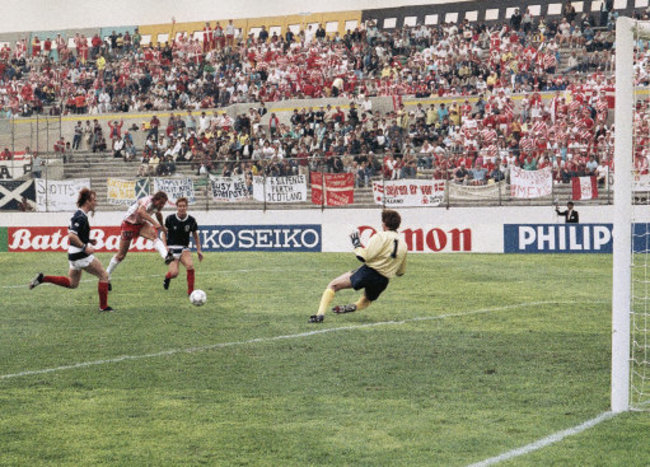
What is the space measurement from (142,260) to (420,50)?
64.7 feet

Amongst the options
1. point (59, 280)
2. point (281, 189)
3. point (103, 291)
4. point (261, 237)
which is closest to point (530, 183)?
point (281, 189)

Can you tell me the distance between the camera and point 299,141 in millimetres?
34500

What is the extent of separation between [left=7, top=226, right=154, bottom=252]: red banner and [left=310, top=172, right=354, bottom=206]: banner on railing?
18.6ft

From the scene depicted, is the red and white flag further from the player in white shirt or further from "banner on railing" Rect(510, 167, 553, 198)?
the player in white shirt

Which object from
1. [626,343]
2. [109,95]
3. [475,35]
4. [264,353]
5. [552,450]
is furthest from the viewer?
[109,95]

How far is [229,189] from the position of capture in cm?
3109

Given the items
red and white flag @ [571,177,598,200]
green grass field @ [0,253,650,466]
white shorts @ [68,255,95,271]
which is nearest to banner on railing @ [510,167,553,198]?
red and white flag @ [571,177,598,200]

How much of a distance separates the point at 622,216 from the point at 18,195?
2819 centimetres

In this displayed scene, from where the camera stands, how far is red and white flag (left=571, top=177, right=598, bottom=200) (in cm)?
2753

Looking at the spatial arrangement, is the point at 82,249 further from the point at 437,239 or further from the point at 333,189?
the point at 333,189

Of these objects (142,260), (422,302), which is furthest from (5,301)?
(142,260)

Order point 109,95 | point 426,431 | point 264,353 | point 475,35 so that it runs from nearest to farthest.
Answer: point 426,431 → point 264,353 → point 475,35 → point 109,95

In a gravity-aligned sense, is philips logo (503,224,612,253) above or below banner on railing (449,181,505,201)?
below

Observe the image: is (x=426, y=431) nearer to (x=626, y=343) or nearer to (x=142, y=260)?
(x=626, y=343)
